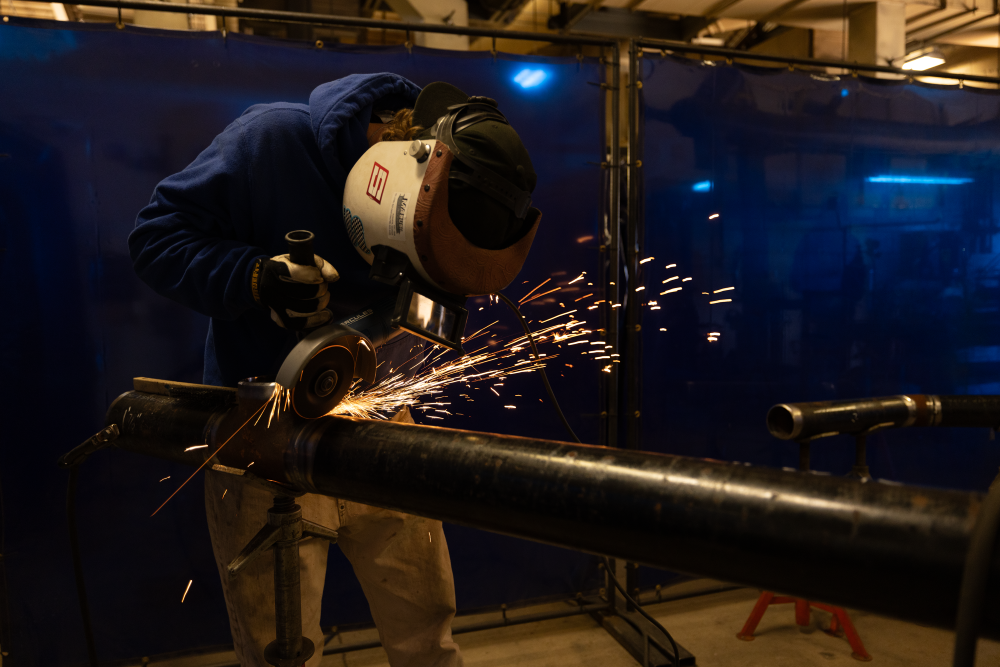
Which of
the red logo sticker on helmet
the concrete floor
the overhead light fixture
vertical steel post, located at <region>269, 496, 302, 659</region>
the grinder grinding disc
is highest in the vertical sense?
the overhead light fixture

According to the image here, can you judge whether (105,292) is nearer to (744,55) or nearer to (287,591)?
(287,591)

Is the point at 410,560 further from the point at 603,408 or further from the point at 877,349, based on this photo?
the point at 877,349

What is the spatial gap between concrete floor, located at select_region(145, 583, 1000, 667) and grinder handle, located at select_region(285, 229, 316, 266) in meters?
2.23

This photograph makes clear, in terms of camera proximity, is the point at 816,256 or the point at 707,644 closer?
the point at 707,644

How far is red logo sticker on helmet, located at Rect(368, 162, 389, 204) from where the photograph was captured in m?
1.14

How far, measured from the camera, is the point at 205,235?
1.42 meters

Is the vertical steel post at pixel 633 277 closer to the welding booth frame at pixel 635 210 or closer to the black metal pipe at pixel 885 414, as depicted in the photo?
the welding booth frame at pixel 635 210

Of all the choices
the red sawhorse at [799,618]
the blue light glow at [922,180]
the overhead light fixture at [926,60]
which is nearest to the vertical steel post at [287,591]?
the red sawhorse at [799,618]

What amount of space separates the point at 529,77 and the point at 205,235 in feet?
5.72

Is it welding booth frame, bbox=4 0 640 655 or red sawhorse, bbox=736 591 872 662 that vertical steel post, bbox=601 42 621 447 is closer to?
welding booth frame, bbox=4 0 640 655

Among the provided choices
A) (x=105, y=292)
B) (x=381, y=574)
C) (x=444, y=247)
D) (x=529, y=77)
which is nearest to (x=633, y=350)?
(x=529, y=77)

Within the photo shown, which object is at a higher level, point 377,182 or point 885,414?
point 377,182

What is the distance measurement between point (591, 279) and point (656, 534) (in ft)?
7.16

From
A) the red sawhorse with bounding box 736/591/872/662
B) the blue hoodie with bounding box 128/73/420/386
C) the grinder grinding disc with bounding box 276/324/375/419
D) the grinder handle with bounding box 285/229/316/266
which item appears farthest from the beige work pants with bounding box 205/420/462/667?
the red sawhorse with bounding box 736/591/872/662
